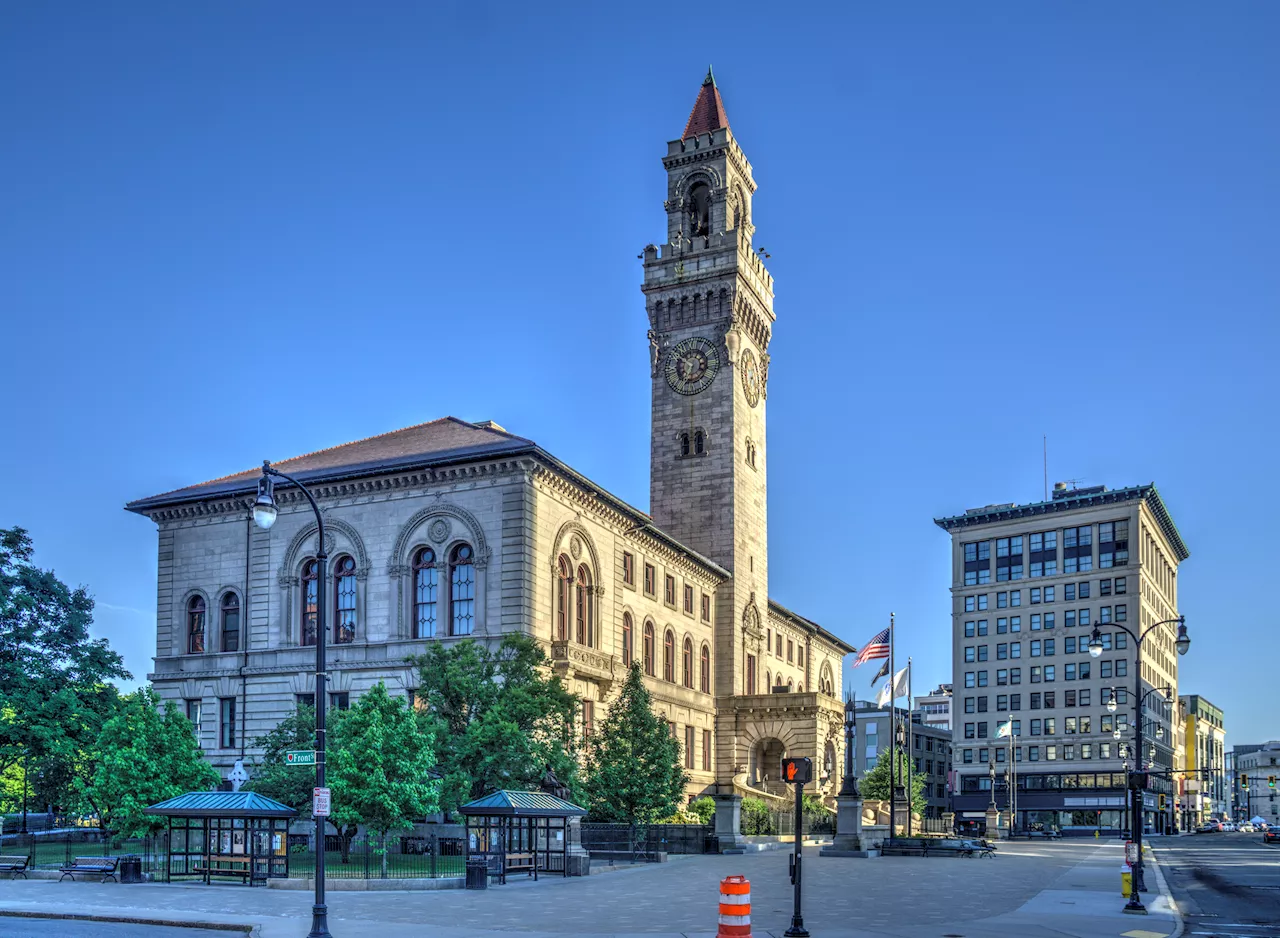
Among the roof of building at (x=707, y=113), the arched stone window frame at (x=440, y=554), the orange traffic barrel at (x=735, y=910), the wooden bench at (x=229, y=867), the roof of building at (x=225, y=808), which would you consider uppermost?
the roof of building at (x=707, y=113)

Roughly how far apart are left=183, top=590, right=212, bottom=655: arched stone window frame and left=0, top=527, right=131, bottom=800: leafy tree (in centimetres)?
266

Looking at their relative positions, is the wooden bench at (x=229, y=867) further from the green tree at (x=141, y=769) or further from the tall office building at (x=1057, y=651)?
the tall office building at (x=1057, y=651)

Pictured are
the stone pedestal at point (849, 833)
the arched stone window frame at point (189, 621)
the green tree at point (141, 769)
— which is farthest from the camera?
the arched stone window frame at point (189, 621)

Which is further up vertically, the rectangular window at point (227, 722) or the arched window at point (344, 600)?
the arched window at point (344, 600)

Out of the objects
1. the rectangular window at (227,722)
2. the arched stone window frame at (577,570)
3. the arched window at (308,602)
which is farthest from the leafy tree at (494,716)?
the rectangular window at (227,722)

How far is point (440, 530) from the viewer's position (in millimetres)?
53969

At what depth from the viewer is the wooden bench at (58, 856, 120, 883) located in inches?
1391

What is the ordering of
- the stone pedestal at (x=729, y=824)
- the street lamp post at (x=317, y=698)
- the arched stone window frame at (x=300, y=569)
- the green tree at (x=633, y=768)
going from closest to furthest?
the street lamp post at (x=317, y=698) → the green tree at (x=633, y=768) → the stone pedestal at (x=729, y=824) → the arched stone window frame at (x=300, y=569)

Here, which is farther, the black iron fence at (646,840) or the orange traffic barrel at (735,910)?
the black iron fence at (646,840)

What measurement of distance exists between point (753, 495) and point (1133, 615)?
64482 mm

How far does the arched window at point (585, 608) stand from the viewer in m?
58.3

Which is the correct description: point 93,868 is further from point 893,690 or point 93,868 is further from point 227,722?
point 893,690

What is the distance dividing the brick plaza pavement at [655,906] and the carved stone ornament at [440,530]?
17310mm

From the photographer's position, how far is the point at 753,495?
8019cm
